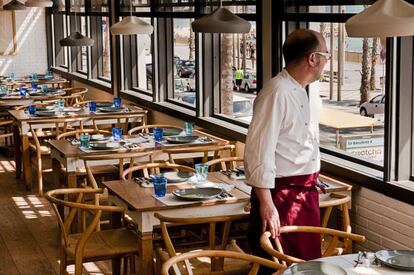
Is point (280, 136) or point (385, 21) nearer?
point (385, 21)

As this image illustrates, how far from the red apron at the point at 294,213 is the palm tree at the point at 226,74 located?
315 cm


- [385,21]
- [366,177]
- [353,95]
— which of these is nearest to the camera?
[385,21]

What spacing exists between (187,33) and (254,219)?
14.1 feet

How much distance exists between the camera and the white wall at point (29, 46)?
13312 mm

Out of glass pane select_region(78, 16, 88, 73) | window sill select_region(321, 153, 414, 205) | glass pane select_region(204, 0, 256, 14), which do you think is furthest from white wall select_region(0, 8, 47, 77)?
window sill select_region(321, 153, 414, 205)

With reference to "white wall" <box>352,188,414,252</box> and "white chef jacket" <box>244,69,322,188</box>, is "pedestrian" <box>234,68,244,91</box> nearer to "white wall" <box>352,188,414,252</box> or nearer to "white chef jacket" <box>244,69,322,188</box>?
"white wall" <box>352,188,414,252</box>

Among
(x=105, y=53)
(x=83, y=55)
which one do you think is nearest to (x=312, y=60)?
(x=105, y=53)

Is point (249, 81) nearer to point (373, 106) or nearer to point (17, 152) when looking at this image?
point (373, 106)

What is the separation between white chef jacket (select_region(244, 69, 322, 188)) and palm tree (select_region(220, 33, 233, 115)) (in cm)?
320

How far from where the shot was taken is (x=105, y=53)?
11.0 metres

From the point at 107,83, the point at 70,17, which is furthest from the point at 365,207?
the point at 70,17

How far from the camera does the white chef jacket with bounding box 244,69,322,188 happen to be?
140 inches

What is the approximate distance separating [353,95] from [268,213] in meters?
1.82

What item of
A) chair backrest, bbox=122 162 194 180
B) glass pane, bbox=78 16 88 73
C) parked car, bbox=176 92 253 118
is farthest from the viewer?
glass pane, bbox=78 16 88 73
